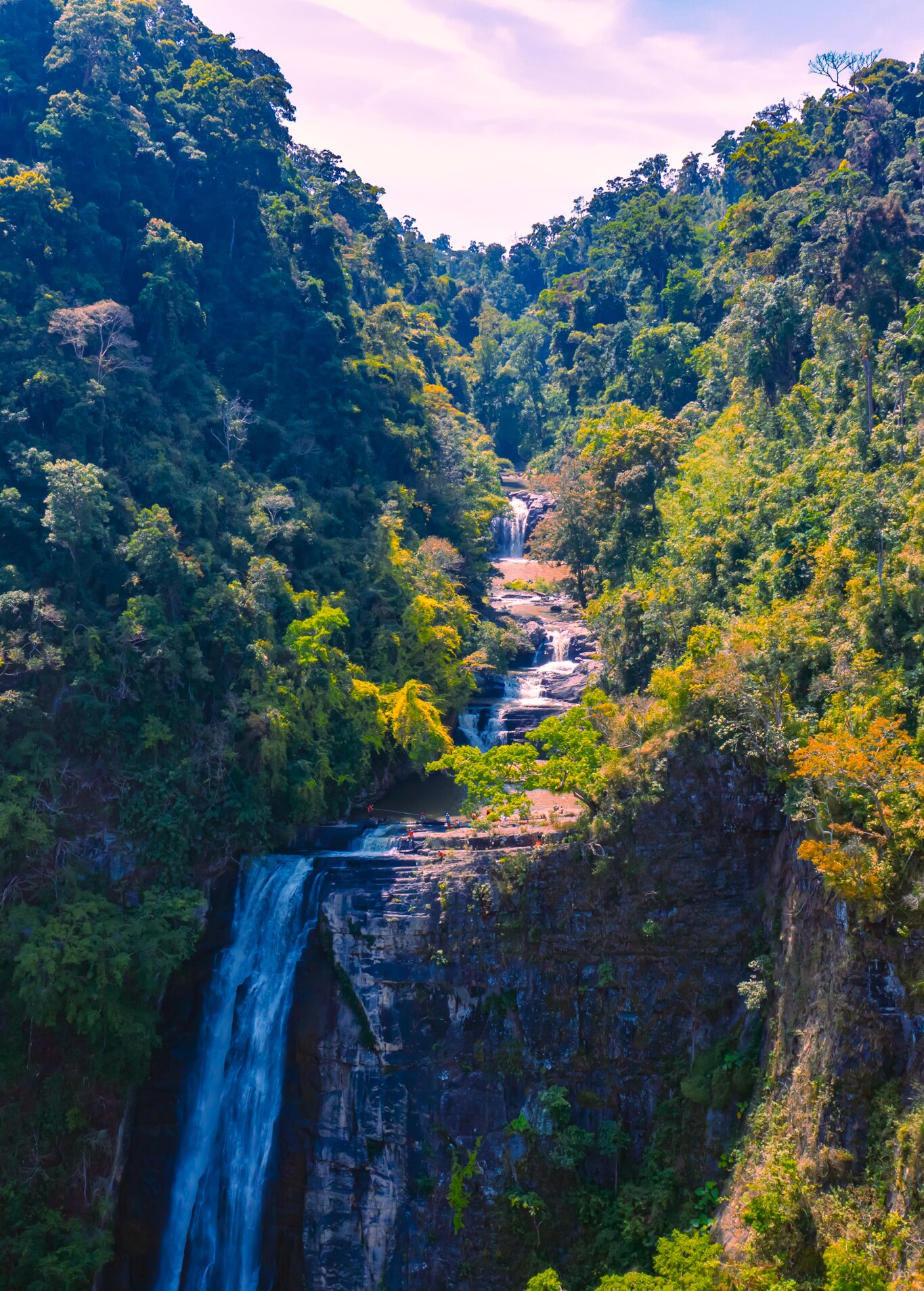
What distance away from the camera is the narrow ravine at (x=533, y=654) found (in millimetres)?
29562

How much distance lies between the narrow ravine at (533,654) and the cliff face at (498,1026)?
8266 millimetres

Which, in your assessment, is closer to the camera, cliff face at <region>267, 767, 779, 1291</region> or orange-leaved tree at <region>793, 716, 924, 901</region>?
orange-leaved tree at <region>793, 716, 924, 901</region>

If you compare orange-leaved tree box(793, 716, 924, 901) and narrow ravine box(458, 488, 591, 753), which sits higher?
narrow ravine box(458, 488, 591, 753)

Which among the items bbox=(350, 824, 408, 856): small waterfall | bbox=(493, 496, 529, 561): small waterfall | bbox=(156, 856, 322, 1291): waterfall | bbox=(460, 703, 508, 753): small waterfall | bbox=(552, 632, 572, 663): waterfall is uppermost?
bbox=(493, 496, 529, 561): small waterfall

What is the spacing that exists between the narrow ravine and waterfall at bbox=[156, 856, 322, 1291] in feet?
31.5

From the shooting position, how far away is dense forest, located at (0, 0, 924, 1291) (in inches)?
690

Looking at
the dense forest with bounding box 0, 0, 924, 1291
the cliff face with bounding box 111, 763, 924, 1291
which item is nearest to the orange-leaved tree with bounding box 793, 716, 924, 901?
the dense forest with bounding box 0, 0, 924, 1291

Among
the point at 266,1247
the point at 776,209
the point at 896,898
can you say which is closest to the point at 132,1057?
the point at 266,1247

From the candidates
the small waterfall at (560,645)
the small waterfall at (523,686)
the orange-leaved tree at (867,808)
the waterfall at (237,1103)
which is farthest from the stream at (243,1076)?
the small waterfall at (560,645)

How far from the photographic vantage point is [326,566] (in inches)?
1146

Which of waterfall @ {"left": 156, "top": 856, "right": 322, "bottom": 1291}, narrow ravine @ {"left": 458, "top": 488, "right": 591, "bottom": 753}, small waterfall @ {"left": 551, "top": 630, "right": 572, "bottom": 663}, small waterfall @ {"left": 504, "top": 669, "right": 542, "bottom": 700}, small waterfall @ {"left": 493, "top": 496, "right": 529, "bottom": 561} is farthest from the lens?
small waterfall @ {"left": 493, "top": 496, "right": 529, "bottom": 561}

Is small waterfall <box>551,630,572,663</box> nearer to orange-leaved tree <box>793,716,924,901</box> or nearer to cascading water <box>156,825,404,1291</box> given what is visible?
cascading water <box>156,825,404,1291</box>

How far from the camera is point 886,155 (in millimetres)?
35500

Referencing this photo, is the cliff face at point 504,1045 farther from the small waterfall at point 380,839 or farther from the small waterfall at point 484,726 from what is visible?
the small waterfall at point 484,726
